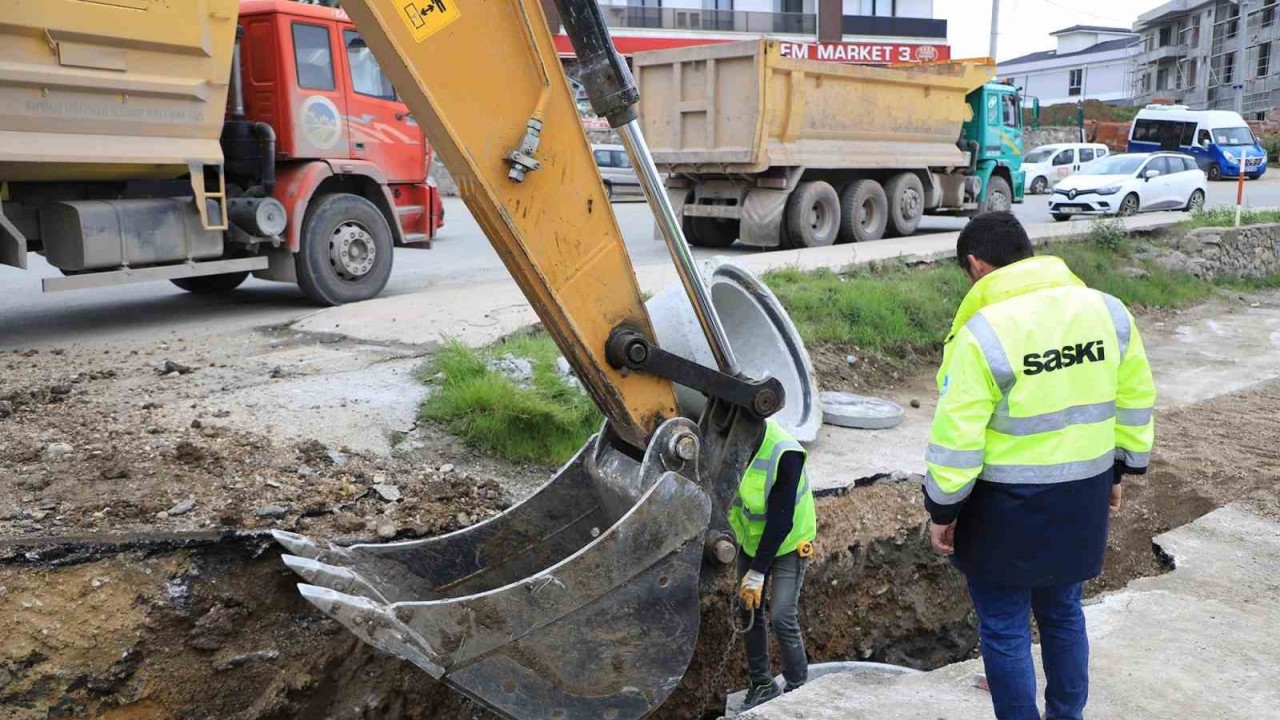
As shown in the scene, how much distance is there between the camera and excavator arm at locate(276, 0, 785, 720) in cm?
284

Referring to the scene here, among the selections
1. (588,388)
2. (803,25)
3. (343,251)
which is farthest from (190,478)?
(803,25)

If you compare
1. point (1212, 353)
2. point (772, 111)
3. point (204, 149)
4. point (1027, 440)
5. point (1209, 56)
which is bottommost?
point (1212, 353)

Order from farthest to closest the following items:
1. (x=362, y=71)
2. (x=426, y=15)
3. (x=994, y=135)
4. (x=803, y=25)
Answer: (x=803, y=25) < (x=994, y=135) < (x=362, y=71) < (x=426, y=15)

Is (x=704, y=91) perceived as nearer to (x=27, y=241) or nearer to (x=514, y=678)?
(x=27, y=241)

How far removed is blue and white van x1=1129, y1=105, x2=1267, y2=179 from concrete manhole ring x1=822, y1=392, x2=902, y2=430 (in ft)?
91.8

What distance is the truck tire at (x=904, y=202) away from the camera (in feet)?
48.4

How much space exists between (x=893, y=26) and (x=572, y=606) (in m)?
45.1

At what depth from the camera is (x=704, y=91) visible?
42.4 ft

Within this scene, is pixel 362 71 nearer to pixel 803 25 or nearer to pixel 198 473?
pixel 198 473

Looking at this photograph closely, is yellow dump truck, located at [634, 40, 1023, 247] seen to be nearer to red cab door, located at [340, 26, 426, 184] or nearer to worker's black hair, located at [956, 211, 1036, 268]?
red cab door, located at [340, 26, 426, 184]

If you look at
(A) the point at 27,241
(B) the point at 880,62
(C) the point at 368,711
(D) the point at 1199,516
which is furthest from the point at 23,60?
(B) the point at 880,62

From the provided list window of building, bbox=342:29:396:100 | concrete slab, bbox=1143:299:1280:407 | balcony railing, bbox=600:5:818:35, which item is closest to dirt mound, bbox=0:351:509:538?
window of building, bbox=342:29:396:100

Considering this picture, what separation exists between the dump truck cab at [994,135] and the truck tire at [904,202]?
2026mm

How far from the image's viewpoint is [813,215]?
13.5m
